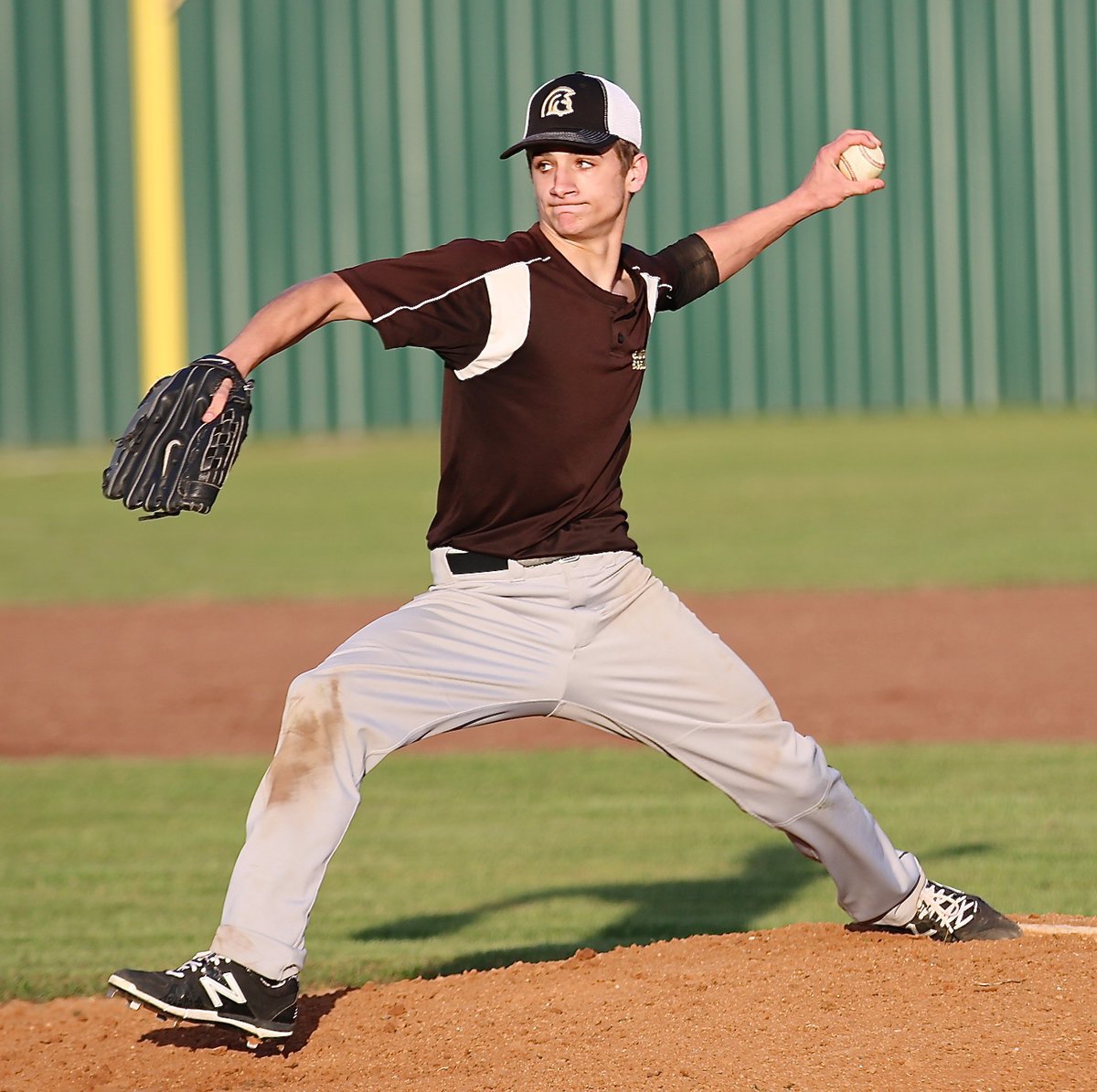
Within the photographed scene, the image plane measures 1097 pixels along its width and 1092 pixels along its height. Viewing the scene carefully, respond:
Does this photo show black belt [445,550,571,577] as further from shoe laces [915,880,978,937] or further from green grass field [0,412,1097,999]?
green grass field [0,412,1097,999]

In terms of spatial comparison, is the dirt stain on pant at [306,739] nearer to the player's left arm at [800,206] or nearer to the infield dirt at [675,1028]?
the infield dirt at [675,1028]

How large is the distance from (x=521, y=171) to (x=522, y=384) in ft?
60.0

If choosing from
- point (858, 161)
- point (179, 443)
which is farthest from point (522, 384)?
point (858, 161)

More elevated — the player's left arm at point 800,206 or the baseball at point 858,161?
the baseball at point 858,161

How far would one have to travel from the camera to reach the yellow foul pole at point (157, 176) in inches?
848

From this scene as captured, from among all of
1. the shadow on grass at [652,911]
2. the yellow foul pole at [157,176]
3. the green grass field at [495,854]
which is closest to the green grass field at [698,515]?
the yellow foul pole at [157,176]

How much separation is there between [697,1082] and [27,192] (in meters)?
19.9

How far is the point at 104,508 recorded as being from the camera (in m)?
17.4

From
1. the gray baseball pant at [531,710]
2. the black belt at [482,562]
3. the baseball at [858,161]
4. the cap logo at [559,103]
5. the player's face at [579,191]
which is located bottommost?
the gray baseball pant at [531,710]

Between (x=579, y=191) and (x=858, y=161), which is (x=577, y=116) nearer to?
(x=579, y=191)

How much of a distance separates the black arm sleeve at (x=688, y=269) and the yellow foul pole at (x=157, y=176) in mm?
17946

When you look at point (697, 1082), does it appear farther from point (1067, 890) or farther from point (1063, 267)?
point (1063, 267)

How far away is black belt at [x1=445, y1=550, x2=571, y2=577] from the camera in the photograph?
3.73 meters

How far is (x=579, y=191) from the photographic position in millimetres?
3740
